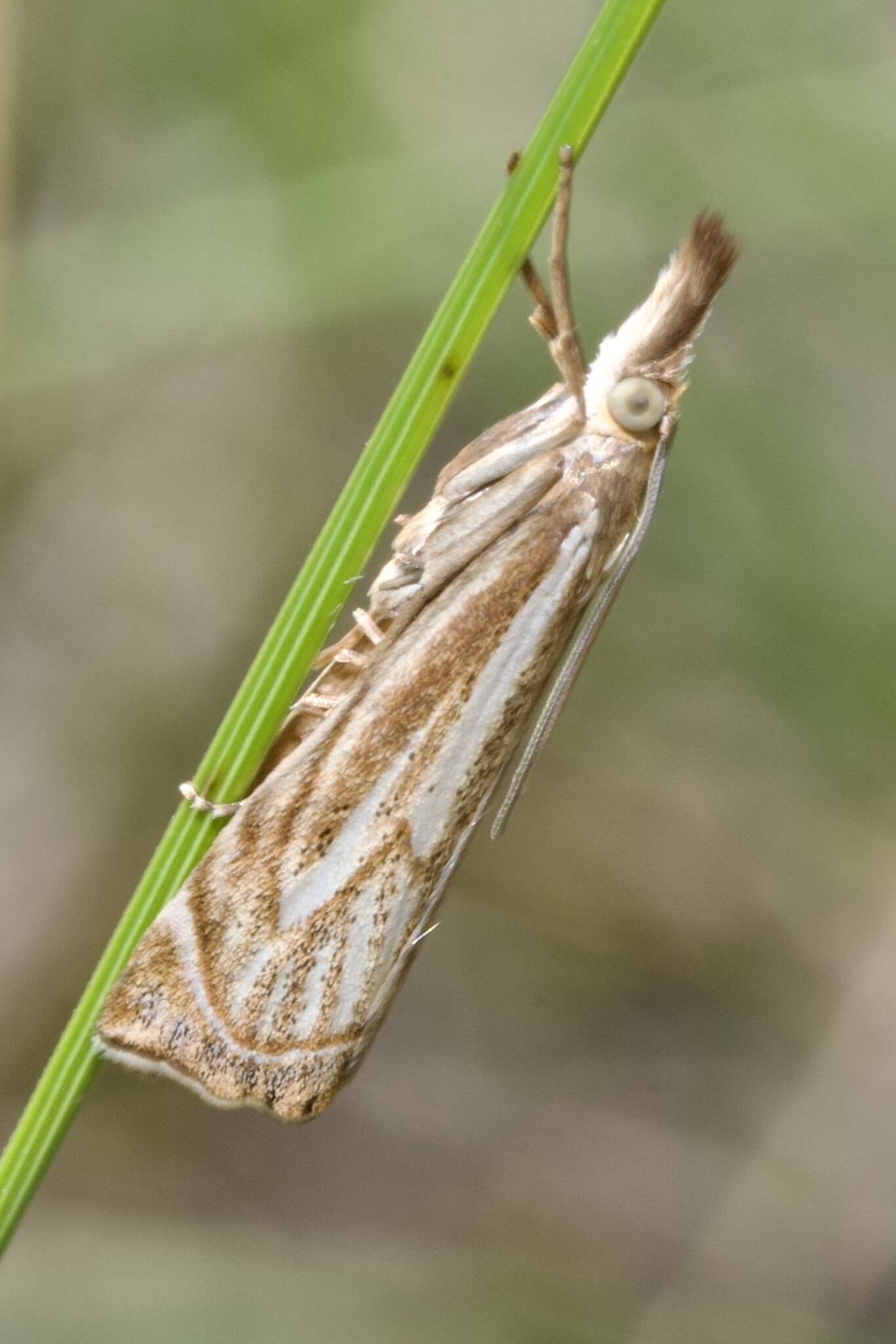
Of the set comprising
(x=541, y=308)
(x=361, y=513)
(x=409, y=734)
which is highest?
(x=541, y=308)

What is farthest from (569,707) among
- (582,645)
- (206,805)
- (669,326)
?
(206,805)

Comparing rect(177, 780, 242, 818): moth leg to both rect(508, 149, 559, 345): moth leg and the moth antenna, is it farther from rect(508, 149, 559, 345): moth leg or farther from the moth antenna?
rect(508, 149, 559, 345): moth leg

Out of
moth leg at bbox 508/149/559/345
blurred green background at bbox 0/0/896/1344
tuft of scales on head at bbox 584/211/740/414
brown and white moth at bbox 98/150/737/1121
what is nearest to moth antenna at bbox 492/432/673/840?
brown and white moth at bbox 98/150/737/1121

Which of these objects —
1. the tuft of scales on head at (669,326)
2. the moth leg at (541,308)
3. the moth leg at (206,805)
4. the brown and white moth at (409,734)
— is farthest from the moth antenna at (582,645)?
the moth leg at (206,805)

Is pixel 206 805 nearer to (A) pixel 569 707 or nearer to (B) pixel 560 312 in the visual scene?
(B) pixel 560 312

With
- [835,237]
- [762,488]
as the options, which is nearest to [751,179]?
[835,237]

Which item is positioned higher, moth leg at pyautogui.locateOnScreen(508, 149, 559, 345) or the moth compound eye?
moth leg at pyautogui.locateOnScreen(508, 149, 559, 345)
